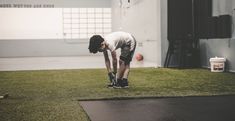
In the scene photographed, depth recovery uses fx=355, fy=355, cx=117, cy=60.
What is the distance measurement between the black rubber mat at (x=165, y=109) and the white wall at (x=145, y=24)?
4347 mm

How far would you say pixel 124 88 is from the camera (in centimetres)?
436

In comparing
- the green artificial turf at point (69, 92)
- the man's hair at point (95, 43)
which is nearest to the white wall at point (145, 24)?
the green artificial turf at point (69, 92)

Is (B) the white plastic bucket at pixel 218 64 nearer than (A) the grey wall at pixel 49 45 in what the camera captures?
Yes

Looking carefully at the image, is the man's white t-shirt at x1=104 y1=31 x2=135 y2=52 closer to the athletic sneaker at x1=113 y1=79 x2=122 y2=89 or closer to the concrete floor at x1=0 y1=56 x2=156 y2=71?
the athletic sneaker at x1=113 y1=79 x2=122 y2=89

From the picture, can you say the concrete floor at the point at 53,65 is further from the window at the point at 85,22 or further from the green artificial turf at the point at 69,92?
the window at the point at 85,22

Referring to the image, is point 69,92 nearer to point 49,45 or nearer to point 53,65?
point 53,65

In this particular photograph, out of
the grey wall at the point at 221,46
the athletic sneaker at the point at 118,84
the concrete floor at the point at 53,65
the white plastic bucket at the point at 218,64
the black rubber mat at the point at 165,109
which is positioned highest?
the grey wall at the point at 221,46

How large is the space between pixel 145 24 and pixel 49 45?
541 centimetres

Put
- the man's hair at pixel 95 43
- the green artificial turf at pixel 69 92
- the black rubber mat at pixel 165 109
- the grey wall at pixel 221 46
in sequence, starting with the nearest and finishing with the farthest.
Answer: the black rubber mat at pixel 165 109, the green artificial turf at pixel 69 92, the man's hair at pixel 95 43, the grey wall at pixel 221 46

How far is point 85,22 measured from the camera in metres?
13.6

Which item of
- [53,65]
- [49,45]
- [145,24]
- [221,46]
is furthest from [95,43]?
[49,45]

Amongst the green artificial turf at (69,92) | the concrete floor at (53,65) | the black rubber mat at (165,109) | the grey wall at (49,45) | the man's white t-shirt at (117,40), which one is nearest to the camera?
the black rubber mat at (165,109)

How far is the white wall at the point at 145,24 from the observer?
7925 millimetres

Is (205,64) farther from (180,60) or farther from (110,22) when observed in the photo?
(110,22)
